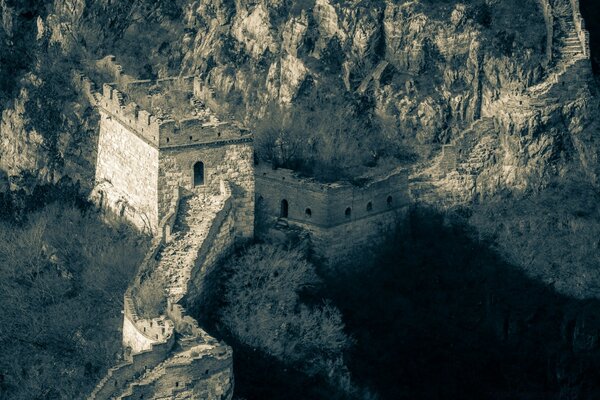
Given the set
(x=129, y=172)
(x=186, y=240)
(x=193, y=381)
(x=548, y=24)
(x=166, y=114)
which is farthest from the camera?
(x=548, y=24)

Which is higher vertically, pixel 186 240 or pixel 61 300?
pixel 186 240

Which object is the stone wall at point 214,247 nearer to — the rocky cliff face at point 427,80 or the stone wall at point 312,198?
the stone wall at point 312,198

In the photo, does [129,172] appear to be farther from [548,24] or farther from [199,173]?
[548,24]

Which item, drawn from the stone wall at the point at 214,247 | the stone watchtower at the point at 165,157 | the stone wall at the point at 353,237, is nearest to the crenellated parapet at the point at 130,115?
the stone watchtower at the point at 165,157

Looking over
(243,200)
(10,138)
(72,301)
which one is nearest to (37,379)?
(72,301)

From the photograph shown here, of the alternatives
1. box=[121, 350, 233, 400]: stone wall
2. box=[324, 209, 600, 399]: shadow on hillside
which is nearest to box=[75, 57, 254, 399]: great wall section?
box=[121, 350, 233, 400]: stone wall

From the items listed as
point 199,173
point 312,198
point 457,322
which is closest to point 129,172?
point 199,173
